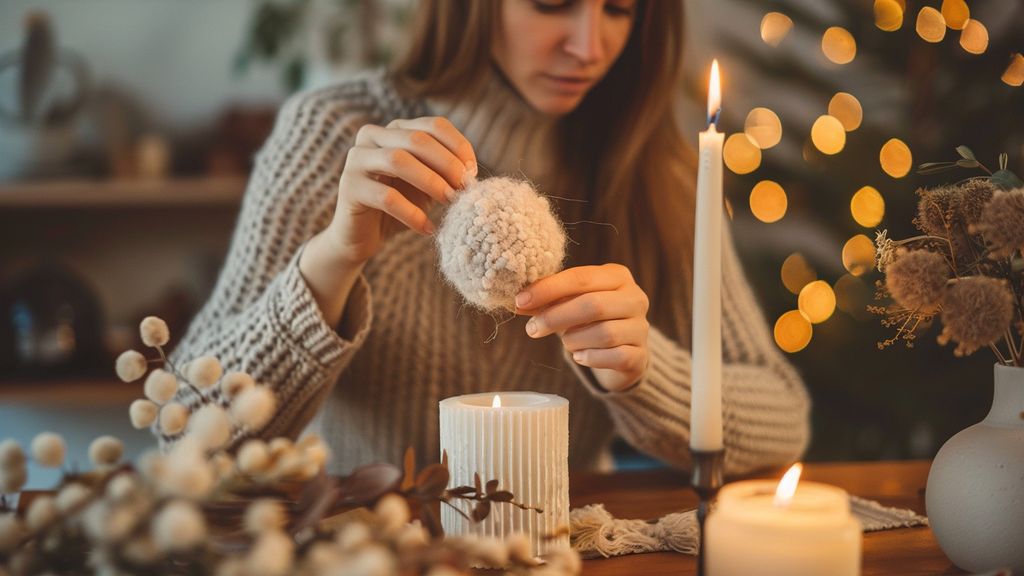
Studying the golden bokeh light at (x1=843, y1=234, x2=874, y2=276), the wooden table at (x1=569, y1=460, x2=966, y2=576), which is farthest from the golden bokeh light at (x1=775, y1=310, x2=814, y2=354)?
the wooden table at (x1=569, y1=460, x2=966, y2=576)

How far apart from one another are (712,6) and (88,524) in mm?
1968

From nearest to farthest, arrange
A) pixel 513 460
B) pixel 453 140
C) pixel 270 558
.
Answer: pixel 270 558, pixel 513 460, pixel 453 140

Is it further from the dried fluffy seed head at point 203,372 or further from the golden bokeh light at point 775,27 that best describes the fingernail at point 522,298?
the golden bokeh light at point 775,27

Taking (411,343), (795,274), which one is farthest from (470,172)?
(795,274)

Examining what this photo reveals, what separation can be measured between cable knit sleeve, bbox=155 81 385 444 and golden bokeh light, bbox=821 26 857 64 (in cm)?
98

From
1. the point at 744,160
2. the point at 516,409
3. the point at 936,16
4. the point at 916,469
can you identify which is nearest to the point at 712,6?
the point at 744,160

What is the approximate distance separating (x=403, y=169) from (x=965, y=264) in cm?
39

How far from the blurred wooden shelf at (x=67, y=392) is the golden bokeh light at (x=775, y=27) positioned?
144 centimetres

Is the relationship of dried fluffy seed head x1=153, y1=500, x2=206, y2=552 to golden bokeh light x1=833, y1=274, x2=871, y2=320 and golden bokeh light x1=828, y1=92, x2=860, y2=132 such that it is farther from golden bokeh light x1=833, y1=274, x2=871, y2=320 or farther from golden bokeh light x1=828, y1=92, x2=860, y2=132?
golden bokeh light x1=828, y1=92, x2=860, y2=132

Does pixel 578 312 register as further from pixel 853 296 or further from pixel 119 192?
pixel 119 192

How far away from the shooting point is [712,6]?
82.6 inches

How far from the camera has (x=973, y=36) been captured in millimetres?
1436

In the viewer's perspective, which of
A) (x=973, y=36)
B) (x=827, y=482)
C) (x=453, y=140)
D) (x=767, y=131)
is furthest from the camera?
(x=767, y=131)

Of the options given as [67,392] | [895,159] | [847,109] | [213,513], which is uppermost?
[847,109]
